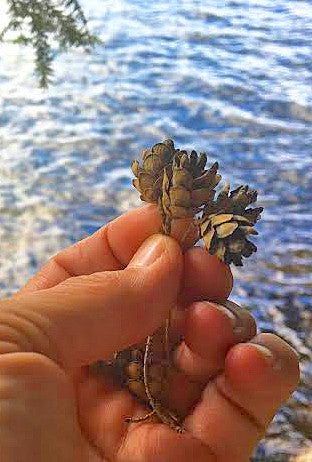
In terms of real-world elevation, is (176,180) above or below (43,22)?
below

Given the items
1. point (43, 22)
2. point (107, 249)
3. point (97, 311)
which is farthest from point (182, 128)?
point (97, 311)

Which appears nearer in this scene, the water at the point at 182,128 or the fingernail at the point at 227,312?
the fingernail at the point at 227,312

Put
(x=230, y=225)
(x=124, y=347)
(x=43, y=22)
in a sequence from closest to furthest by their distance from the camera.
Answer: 1. (x=230, y=225)
2. (x=124, y=347)
3. (x=43, y=22)

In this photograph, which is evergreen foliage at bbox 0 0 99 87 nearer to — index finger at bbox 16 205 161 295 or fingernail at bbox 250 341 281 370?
index finger at bbox 16 205 161 295

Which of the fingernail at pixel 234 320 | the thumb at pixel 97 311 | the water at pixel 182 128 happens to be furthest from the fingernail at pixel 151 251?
the water at pixel 182 128

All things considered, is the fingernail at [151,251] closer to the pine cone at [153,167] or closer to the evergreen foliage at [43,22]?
the pine cone at [153,167]

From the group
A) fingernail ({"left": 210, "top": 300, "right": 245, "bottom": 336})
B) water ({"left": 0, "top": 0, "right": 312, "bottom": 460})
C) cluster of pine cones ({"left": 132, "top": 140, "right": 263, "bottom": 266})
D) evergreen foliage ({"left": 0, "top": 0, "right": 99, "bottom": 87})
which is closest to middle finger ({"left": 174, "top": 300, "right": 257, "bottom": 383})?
fingernail ({"left": 210, "top": 300, "right": 245, "bottom": 336})

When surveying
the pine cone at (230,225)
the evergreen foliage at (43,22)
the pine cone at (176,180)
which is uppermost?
the evergreen foliage at (43,22)

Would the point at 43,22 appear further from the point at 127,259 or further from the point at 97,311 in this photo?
the point at 97,311
